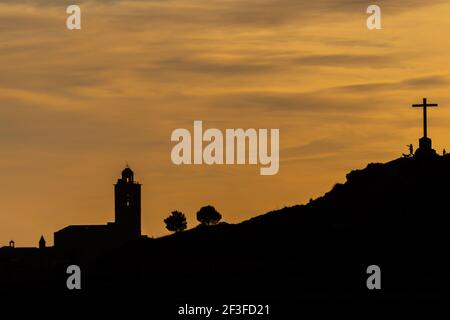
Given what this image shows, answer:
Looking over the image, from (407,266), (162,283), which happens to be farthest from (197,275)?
(407,266)

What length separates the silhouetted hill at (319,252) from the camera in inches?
5920

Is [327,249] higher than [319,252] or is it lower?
higher

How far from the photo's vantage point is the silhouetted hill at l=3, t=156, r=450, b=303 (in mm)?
150375

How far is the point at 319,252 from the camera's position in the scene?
16088 centimetres

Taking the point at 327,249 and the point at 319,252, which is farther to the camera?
the point at 327,249

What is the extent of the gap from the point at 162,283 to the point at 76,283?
7865 millimetres

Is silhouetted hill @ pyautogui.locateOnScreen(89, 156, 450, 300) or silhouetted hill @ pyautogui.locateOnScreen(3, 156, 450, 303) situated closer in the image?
silhouetted hill @ pyautogui.locateOnScreen(3, 156, 450, 303)

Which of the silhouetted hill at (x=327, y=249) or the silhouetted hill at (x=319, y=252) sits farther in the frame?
the silhouetted hill at (x=327, y=249)
